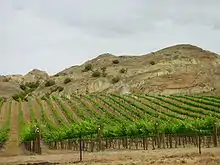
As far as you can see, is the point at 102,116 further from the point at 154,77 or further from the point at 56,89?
the point at 56,89

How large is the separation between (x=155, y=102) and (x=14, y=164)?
156 feet

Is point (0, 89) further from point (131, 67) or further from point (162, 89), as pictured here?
point (162, 89)

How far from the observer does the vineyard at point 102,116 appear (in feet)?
137

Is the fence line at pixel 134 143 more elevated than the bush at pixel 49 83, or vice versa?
the bush at pixel 49 83

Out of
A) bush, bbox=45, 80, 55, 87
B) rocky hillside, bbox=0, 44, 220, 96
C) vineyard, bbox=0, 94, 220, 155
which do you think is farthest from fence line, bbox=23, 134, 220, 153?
bush, bbox=45, 80, 55, 87

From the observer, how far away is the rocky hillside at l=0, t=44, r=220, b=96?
92812 millimetres

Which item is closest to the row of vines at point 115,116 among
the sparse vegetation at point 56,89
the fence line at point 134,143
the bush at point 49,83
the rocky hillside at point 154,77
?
the fence line at point 134,143

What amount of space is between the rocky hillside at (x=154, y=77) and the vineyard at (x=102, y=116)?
1504cm

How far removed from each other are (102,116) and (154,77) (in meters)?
39.3

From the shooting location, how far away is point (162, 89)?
91.6 meters

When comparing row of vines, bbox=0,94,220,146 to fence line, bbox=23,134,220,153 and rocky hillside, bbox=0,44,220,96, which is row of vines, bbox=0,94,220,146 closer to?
fence line, bbox=23,134,220,153

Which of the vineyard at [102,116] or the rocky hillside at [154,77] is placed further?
the rocky hillside at [154,77]

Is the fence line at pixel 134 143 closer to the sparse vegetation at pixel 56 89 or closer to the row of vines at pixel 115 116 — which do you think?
the row of vines at pixel 115 116

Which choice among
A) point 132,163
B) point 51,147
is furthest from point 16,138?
point 132,163
